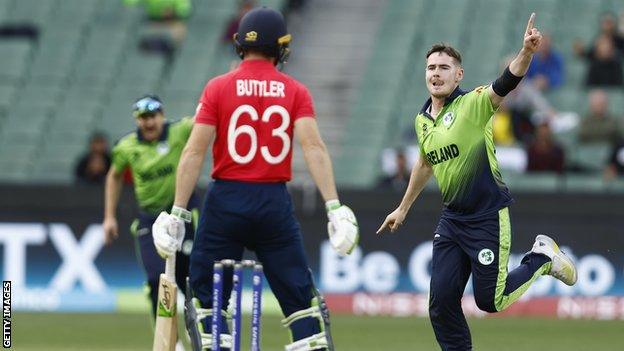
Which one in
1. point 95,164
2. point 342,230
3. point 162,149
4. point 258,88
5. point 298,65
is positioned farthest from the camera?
point 298,65

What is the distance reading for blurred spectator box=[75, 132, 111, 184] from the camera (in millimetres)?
17750

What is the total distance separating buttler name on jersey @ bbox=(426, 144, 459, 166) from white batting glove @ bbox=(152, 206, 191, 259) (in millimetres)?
1683

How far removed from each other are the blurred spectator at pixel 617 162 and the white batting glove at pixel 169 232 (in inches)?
381

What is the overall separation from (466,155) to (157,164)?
3.83 metres

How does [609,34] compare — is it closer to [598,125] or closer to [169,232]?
[598,125]

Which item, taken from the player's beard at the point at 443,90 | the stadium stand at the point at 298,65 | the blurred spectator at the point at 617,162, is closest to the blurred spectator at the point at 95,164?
the stadium stand at the point at 298,65

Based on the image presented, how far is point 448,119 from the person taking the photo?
9133 mm

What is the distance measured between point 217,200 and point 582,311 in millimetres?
8524

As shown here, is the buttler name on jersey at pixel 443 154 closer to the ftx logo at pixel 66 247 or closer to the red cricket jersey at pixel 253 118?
the red cricket jersey at pixel 253 118

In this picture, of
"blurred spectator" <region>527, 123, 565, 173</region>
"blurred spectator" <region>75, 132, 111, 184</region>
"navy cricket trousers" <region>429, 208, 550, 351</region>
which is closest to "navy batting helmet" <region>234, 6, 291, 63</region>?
"navy cricket trousers" <region>429, 208, 550, 351</region>

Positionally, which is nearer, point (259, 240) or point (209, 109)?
point (209, 109)

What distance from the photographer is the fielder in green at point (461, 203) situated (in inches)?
358

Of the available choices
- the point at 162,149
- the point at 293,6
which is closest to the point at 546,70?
the point at 293,6

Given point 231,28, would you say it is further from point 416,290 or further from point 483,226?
point 483,226
